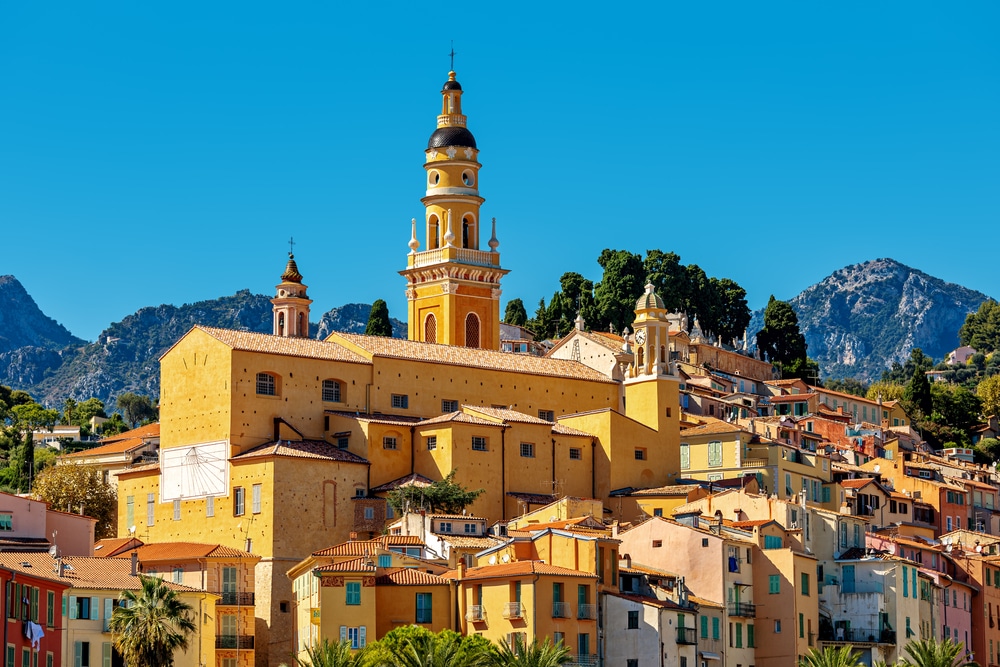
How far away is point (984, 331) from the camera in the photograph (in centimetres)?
17525

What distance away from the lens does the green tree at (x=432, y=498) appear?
6619cm

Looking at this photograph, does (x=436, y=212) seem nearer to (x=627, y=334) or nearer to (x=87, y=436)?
(x=627, y=334)

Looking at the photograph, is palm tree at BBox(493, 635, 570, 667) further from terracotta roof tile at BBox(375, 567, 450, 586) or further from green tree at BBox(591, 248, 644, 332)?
green tree at BBox(591, 248, 644, 332)

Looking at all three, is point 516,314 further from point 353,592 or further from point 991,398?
point 353,592

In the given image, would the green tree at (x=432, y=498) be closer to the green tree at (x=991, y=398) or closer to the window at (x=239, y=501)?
the window at (x=239, y=501)

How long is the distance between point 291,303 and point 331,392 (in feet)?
59.4

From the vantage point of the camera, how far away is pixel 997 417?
120250 mm

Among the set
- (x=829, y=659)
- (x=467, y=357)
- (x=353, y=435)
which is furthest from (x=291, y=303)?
(x=829, y=659)

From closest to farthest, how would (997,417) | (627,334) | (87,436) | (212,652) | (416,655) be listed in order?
1. (416,655)
2. (212,652)
3. (627,334)
4. (997,417)
5. (87,436)

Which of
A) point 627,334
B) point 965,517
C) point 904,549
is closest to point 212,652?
point 904,549

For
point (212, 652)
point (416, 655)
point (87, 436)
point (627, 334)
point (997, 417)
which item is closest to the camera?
point (416, 655)

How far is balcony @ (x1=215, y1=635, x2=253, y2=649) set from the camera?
6112 cm

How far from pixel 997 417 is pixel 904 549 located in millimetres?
54529

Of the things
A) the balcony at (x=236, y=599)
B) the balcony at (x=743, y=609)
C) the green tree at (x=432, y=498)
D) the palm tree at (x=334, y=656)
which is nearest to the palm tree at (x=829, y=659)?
the balcony at (x=743, y=609)
